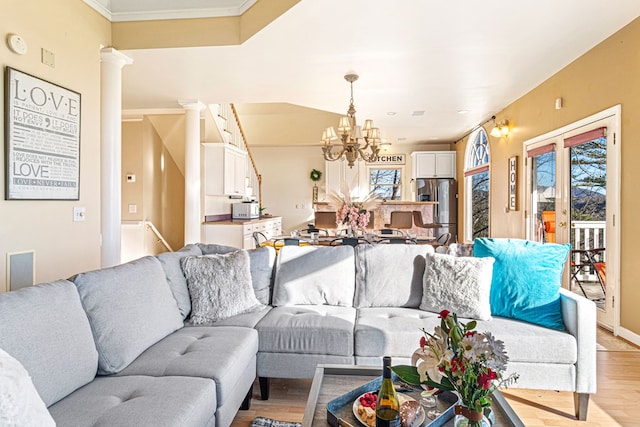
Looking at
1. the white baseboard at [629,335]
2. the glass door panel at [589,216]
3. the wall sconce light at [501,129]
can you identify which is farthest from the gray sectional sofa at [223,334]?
the wall sconce light at [501,129]

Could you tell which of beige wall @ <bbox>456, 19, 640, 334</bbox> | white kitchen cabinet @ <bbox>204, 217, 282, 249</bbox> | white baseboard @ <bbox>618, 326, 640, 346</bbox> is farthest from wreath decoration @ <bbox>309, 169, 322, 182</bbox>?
white baseboard @ <bbox>618, 326, 640, 346</bbox>

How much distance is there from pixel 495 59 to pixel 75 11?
3947 millimetres

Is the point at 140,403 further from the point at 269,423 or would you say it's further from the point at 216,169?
the point at 216,169

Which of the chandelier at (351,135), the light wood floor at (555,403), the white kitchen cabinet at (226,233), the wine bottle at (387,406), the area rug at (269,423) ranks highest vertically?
the chandelier at (351,135)

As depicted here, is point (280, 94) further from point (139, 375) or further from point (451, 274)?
point (139, 375)

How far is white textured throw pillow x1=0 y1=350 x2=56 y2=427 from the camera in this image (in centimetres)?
87

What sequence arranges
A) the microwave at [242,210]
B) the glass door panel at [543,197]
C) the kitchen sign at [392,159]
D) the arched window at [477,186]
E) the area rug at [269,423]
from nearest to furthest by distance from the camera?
1. the area rug at [269,423]
2. the glass door panel at [543,197]
3. the microwave at [242,210]
4. the arched window at [477,186]
5. the kitchen sign at [392,159]

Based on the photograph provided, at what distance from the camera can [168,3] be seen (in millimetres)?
3598

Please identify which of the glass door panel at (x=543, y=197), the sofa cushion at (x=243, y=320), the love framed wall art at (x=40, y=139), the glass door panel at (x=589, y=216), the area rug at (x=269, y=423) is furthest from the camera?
the glass door panel at (x=543, y=197)

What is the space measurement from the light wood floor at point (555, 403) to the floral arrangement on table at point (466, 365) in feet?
4.04

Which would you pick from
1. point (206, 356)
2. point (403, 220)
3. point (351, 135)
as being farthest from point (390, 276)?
point (403, 220)

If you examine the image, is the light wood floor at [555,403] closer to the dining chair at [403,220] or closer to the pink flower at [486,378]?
the pink flower at [486,378]

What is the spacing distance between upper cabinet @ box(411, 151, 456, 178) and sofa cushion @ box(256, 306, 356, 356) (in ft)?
23.5

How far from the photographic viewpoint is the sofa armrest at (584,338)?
2086 millimetres
